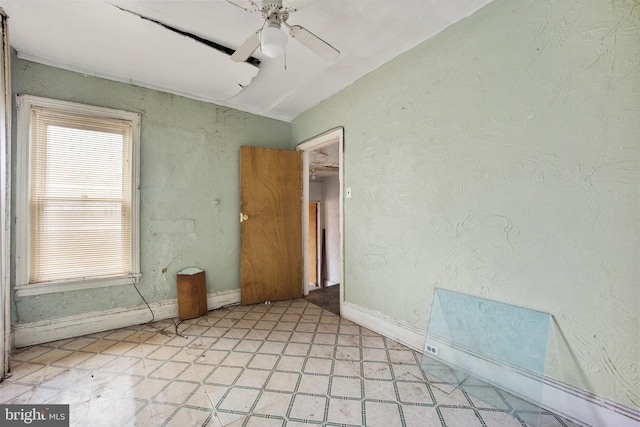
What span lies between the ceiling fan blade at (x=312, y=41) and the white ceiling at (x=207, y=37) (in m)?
0.32

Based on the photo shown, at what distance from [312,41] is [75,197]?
254cm

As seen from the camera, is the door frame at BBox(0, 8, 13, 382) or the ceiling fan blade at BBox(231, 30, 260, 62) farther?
the door frame at BBox(0, 8, 13, 382)

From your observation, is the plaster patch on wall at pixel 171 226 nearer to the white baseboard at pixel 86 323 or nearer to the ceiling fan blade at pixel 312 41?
the white baseboard at pixel 86 323

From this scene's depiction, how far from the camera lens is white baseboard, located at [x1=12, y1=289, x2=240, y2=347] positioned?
2.22 m

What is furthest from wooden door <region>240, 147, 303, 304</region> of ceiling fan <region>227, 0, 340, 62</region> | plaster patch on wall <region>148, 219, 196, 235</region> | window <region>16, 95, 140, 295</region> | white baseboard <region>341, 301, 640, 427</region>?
white baseboard <region>341, 301, 640, 427</region>

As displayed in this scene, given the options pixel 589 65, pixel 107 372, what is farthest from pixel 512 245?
pixel 107 372

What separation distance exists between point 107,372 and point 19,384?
0.48 m

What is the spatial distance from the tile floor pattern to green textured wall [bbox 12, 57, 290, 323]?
15.4 inches

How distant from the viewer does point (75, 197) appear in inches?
95.0

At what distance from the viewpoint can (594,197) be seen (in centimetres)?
135

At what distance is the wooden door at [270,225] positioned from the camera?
3.29 metres

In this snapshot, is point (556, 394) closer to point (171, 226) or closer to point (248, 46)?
point (248, 46)

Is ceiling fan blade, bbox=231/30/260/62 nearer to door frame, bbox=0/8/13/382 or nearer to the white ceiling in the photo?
the white ceiling

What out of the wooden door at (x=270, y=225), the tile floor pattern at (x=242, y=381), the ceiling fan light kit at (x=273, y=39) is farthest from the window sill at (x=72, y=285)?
the ceiling fan light kit at (x=273, y=39)
